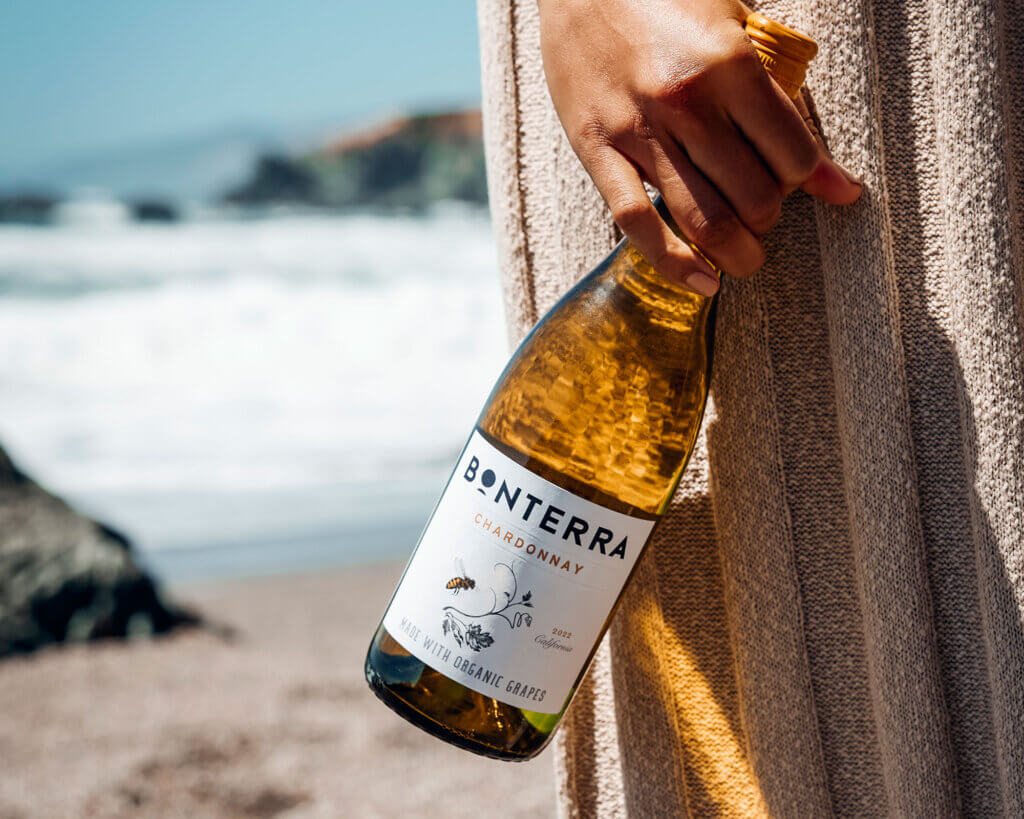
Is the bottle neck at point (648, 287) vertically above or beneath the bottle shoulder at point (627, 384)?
above

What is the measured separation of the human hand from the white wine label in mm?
140

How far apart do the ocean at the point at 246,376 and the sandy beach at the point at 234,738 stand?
0.39 metres

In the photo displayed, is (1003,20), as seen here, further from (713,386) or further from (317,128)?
(317,128)

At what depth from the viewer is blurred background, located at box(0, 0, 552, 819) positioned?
1.53 m

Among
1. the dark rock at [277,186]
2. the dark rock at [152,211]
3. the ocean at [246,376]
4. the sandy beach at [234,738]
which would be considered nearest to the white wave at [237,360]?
the ocean at [246,376]

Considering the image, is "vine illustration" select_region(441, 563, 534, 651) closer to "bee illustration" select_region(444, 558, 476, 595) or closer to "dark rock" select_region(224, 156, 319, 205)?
"bee illustration" select_region(444, 558, 476, 595)

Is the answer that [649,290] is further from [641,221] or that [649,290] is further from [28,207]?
[28,207]

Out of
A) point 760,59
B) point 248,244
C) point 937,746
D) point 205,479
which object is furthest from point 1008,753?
point 248,244

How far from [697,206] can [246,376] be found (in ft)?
11.3

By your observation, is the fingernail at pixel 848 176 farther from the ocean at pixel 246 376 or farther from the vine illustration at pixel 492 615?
the ocean at pixel 246 376

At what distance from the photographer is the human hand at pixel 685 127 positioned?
0.40m

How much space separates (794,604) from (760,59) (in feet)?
0.99

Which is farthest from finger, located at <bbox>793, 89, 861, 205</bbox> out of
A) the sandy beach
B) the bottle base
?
the sandy beach

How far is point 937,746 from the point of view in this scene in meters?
0.47
